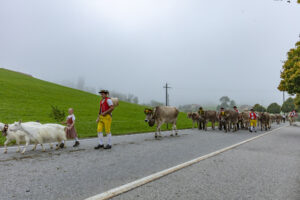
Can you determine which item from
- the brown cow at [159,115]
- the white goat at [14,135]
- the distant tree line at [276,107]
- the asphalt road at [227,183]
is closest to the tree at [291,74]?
the brown cow at [159,115]

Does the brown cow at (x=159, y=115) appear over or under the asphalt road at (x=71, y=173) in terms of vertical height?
over

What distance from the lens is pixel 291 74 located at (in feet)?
56.0

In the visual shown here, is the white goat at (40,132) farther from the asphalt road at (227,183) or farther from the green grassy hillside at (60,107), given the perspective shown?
the asphalt road at (227,183)

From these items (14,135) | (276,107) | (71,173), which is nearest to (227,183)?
(71,173)

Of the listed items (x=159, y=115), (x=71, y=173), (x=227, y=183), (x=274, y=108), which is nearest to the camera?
(x=227, y=183)

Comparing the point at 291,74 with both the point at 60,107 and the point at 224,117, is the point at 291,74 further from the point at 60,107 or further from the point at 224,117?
the point at 60,107

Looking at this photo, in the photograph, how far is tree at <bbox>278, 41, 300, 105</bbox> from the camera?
15980mm

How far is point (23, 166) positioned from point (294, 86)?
68.3 feet

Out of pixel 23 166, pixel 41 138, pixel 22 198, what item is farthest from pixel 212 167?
pixel 41 138

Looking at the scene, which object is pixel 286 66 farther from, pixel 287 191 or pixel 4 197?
pixel 4 197

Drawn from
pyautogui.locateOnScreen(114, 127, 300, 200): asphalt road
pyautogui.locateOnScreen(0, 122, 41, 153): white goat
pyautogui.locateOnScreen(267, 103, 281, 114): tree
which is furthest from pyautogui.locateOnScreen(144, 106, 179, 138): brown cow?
pyautogui.locateOnScreen(267, 103, 281, 114): tree

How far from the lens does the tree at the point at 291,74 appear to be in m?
16.0

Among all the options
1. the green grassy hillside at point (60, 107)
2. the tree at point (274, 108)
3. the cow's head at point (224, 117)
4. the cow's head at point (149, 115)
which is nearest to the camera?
the cow's head at point (149, 115)

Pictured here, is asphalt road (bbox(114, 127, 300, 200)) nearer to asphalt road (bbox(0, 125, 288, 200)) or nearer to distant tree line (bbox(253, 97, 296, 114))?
asphalt road (bbox(0, 125, 288, 200))
